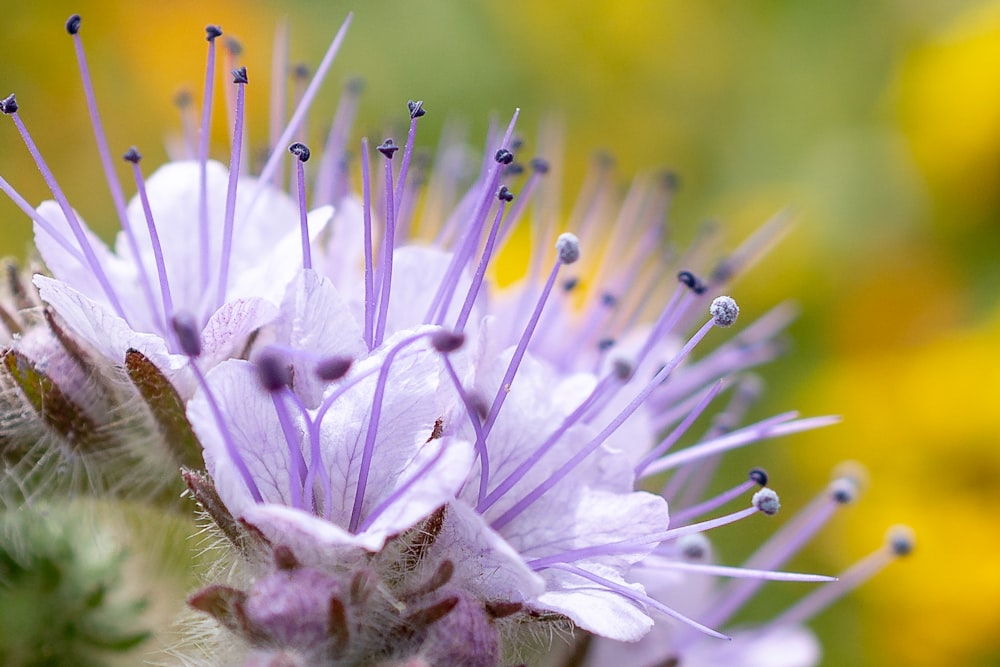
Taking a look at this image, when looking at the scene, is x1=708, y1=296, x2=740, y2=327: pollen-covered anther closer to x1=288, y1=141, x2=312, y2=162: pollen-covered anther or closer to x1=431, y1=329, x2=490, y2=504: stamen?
x1=431, y1=329, x2=490, y2=504: stamen

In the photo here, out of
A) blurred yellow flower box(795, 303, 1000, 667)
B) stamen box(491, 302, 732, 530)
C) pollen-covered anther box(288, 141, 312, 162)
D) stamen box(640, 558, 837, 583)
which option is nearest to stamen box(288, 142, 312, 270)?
pollen-covered anther box(288, 141, 312, 162)

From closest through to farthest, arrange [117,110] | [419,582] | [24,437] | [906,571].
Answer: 1. [419,582]
2. [24,437]
3. [906,571]
4. [117,110]

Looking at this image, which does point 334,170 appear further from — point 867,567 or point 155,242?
point 867,567

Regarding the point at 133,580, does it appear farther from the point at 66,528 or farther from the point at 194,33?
the point at 194,33

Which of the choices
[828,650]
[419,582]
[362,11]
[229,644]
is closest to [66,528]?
[229,644]

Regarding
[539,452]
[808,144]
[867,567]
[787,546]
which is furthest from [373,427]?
[808,144]

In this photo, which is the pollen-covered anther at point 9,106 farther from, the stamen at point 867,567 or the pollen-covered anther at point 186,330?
the stamen at point 867,567
